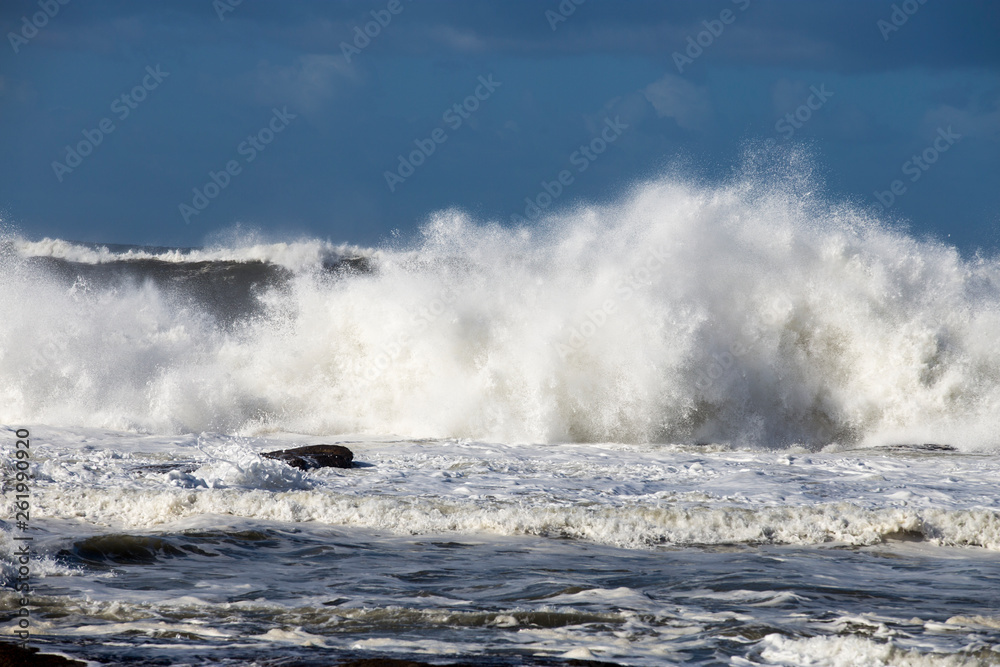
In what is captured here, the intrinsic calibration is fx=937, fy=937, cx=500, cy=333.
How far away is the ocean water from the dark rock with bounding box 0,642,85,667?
1.02ft

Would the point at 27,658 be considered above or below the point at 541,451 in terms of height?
below

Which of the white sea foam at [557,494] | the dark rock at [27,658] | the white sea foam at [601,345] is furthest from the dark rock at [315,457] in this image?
the dark rock at [27,658]

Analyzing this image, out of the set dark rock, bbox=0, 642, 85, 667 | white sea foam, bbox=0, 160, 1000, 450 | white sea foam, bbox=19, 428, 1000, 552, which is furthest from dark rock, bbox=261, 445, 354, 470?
dark rock, bbox=0, 642, 85, 667

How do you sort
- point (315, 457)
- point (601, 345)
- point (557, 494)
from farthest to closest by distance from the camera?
1. point (601, 345)
2. point (315, 457)
3. point (557, 494)

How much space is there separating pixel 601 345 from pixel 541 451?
3352mm

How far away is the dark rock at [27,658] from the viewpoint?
13.5 feet

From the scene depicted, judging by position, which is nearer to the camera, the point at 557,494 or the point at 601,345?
the point at 557,494

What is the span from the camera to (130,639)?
496 centimetres

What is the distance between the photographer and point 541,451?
12.8 meters

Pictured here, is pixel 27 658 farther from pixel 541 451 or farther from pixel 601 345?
pixel 601 345

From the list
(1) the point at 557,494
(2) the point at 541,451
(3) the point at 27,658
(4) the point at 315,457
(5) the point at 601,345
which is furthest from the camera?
(5) the point at 601,345

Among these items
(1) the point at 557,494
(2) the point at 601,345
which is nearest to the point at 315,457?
(1) the point at 557,494

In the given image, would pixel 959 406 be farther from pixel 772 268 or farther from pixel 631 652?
pixel 631 652

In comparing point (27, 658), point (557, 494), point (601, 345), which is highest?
point (601, 345)
